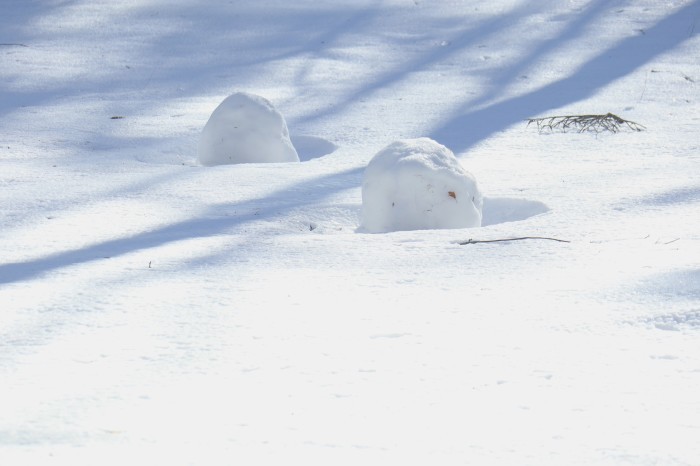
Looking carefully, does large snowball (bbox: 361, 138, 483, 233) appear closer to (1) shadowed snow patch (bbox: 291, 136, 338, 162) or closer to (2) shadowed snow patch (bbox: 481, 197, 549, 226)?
(2) shadowed snow patch (bbox: 481, 197, 549, 226)

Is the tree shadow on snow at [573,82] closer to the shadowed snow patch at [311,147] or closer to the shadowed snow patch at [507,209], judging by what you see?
the shadowed snow patch at [311,147]

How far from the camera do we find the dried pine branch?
6.03m

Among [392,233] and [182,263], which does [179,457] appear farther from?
[392,233]

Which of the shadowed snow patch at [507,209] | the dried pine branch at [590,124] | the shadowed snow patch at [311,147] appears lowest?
the shadowed snow patch at [311,147]

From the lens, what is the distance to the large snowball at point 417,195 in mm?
3957

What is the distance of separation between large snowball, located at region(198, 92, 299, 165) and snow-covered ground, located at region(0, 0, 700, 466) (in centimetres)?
33

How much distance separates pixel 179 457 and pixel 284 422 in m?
0.25

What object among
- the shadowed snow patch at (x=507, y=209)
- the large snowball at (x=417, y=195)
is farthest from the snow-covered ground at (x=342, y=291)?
the large snowball at (x=417, y=195)

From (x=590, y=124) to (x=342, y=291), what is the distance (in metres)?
3.60

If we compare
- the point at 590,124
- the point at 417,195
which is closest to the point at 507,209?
the point at 417,195

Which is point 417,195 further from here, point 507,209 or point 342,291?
point 342,291

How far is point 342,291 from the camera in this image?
2.97m

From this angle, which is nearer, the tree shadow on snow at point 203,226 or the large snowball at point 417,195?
the tree shadow on snow at point 203,226

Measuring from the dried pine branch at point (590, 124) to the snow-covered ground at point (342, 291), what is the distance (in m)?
0.09
